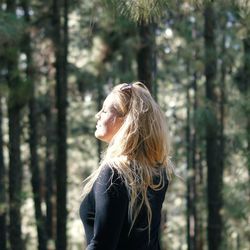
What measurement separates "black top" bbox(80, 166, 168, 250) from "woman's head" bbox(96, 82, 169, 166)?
0.16m

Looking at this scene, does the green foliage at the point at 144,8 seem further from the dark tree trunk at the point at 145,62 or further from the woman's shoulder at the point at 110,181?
the dark tree trunk at the point at 145,62

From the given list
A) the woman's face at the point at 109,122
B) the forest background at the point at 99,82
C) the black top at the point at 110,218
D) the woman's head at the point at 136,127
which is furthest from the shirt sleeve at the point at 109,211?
the forest background at the point at 99,82

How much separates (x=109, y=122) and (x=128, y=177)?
0.35m

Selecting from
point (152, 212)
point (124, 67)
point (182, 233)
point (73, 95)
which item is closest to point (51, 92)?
point (73, 95)

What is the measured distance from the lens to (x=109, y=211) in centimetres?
277

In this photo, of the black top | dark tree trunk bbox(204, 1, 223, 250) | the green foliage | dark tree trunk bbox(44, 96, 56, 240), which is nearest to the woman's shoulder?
the black top

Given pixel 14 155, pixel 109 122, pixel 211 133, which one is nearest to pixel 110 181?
pixel 109 122

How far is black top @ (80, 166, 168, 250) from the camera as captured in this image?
2779 millimetres

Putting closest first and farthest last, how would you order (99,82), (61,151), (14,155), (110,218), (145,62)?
(110,218)
(145,62)
(14,155)
(61,151)
(99,82)

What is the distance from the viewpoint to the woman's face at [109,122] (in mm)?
3082

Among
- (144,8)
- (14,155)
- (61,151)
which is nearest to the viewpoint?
(144,8)

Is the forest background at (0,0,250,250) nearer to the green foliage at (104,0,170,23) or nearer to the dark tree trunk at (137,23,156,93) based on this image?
the dark tree trunk at (137,23,156,93)

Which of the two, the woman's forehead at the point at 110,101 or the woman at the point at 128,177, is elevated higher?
the woman's forehead at the point at 110,101

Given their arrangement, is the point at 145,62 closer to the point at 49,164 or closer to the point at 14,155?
the point at 14,155
